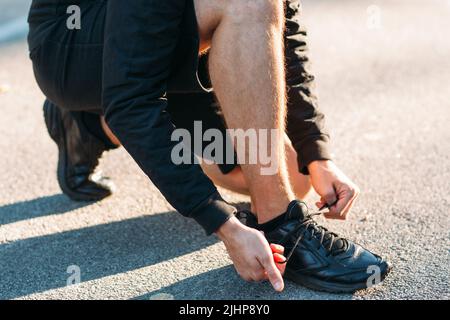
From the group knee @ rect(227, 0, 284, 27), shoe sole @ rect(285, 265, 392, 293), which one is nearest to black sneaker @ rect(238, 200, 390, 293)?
shoe sole @ rect(285, 265, 392, 293)

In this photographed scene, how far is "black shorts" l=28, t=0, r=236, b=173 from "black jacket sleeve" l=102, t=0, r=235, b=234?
0.16 meters

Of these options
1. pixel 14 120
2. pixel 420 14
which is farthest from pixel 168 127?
pixel 420 14

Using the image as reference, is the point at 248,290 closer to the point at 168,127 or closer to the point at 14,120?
the point at 168,127

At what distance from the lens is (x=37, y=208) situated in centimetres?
304

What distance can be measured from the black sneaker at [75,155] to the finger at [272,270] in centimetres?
112

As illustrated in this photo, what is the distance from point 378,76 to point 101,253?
2.38m

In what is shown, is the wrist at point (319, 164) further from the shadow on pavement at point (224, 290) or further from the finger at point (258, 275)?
the finger at point (258, 275)

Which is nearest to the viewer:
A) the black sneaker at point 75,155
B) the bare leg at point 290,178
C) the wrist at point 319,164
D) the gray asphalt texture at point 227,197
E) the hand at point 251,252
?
the hand at point 251,252

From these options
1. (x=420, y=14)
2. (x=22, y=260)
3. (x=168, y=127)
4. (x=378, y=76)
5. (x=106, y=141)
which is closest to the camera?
(x=168, y=127)

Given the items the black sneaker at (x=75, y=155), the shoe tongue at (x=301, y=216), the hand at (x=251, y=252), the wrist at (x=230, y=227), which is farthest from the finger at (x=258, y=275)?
the black sneaker at (x=75, y=155)

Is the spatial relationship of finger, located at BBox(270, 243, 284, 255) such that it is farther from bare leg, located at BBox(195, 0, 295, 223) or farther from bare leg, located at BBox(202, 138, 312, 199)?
bare leg, located at BBox(202, 138, 312, 199)

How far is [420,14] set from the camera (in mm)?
5629

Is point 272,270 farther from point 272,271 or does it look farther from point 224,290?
point 224,290

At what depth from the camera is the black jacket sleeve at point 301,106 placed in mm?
2572
